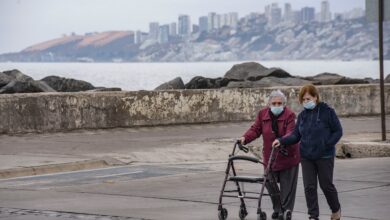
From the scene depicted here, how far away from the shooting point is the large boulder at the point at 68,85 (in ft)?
125

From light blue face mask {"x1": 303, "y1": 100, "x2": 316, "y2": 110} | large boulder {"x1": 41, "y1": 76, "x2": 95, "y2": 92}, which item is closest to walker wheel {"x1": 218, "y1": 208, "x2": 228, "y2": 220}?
light blue face mask {"x1": 303, "y1": 100, "x2": 316, "y2": 110}

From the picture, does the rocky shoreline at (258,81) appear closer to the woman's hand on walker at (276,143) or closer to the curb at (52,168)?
the curb at (52,168)

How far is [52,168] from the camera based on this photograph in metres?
15.8

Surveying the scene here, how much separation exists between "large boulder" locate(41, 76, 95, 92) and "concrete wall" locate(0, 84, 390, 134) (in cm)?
1360

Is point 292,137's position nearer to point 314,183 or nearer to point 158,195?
point 314,183

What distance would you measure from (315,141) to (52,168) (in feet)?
22.0

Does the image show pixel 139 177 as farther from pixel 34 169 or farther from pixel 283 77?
pixel 283 77

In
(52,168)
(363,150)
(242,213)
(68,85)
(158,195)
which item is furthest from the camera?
(68,85)

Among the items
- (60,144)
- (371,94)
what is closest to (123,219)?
(60,144)

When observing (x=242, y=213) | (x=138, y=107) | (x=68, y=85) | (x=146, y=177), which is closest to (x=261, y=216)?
(x=242, y=213)

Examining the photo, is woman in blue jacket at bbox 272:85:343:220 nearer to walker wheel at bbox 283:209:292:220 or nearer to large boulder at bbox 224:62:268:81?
walker wheel at bbox 283:209:292:220

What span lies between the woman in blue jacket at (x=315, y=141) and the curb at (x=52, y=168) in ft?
20.7

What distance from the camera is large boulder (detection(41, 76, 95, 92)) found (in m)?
38.1

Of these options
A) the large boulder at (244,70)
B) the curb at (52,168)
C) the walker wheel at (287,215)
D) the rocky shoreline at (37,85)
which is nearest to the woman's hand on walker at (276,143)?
the walker wheel at (287,215)
